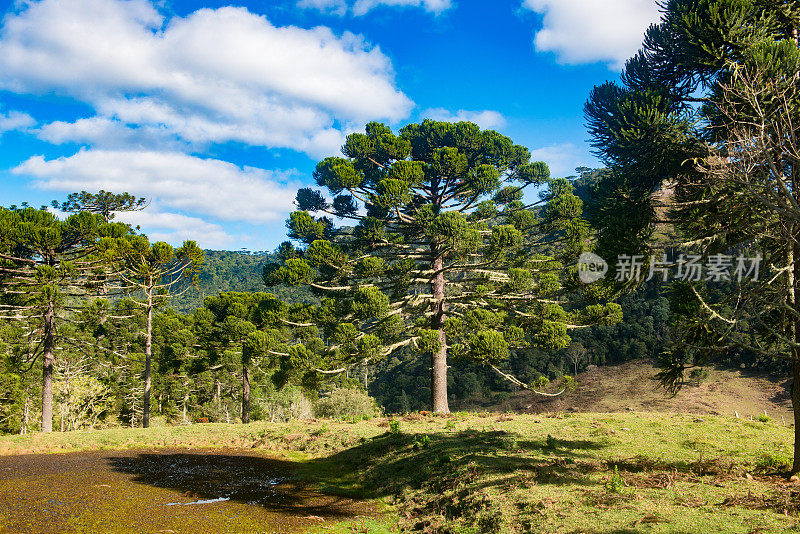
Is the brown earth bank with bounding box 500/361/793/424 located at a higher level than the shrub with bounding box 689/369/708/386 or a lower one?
lower

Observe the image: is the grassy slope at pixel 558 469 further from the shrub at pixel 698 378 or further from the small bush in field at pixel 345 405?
the shrub at pixel 698 378

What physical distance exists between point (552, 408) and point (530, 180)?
3176 centimetres

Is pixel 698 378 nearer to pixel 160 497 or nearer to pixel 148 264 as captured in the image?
pixel 148 264

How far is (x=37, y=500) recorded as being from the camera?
9.44 metres

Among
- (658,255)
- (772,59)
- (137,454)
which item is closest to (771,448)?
(658,255)

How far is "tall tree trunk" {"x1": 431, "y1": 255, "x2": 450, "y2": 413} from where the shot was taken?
822 inches

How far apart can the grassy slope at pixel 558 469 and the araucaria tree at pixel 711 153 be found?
1772mm

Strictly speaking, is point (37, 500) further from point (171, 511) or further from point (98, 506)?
point (171, 511)

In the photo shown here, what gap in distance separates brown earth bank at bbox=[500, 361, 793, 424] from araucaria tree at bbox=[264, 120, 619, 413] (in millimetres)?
18086

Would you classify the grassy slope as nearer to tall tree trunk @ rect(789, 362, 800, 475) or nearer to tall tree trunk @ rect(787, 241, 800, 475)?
tall tree trunk @ rect(789, 362, 800, 475)

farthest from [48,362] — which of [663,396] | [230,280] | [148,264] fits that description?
[230,280]

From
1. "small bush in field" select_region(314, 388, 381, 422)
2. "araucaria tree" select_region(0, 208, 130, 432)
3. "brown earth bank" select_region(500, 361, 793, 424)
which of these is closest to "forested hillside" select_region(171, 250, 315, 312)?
"brown earth bank" select_region(500, 361, 793, 424)

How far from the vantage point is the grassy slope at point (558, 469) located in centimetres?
672
